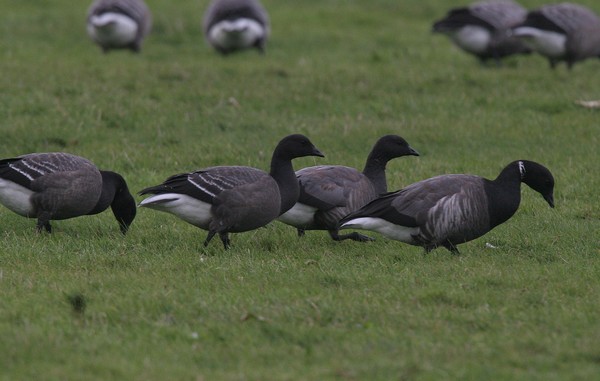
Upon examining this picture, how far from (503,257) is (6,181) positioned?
490cm

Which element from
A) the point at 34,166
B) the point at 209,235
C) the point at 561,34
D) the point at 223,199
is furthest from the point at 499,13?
the point at 34,166

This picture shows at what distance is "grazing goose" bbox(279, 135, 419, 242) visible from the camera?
10.2 metres

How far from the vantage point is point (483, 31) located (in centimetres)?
1938

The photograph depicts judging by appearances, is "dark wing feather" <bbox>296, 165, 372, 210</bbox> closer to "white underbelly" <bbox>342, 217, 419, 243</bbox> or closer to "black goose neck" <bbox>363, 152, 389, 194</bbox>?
"black goose neck" <bbox>363, 152, 389, 194</bbox>

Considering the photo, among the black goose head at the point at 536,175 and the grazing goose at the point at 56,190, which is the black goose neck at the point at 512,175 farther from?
the grazing goose at the point at 56,190

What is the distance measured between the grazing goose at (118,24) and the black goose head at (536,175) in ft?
37.7

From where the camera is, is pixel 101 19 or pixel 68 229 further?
pixel 101 19

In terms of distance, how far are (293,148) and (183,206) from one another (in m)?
1.29

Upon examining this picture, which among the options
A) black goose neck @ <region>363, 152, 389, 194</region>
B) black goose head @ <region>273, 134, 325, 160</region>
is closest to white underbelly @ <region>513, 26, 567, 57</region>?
black goose neck @ <region>363, 152, 389, 194</region>

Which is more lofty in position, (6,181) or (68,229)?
(6,181)

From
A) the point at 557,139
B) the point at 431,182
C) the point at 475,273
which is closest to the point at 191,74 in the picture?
the point at 557,139

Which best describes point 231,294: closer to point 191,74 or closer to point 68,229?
point 68,229

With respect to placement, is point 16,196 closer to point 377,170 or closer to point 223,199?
point 223,199

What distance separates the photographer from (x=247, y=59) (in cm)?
1925
